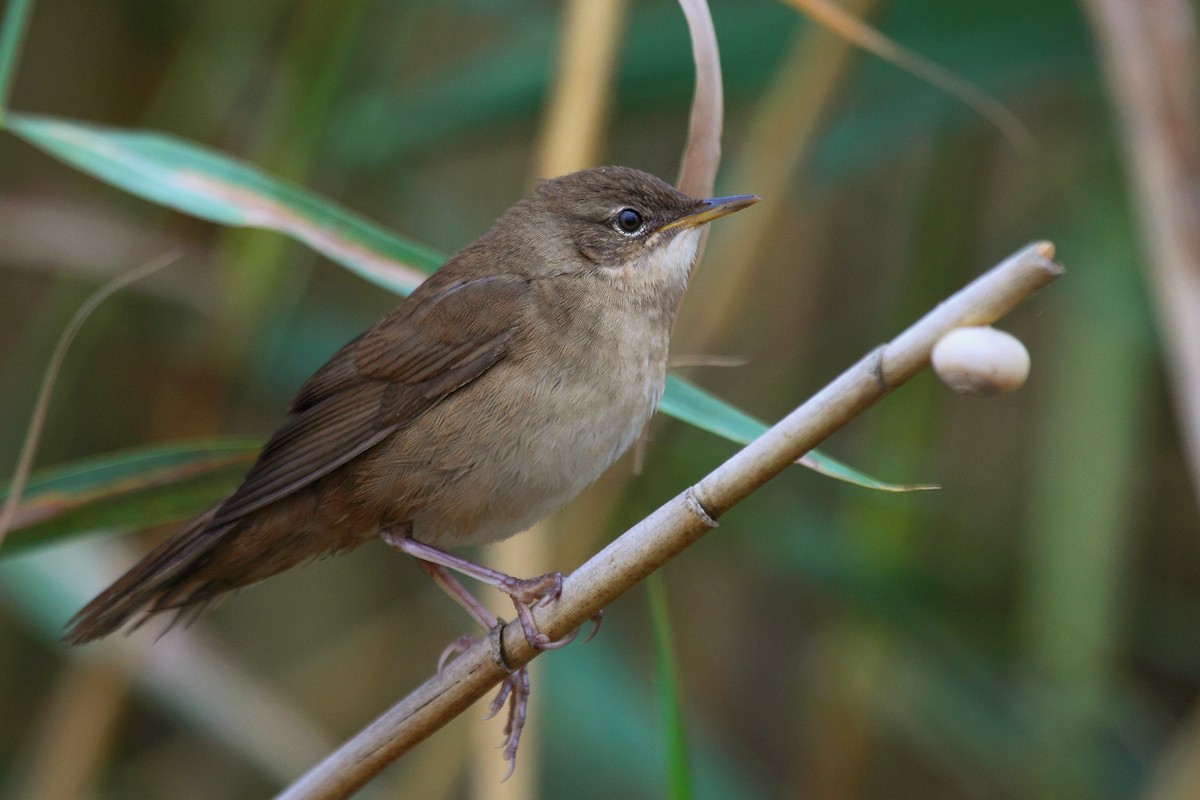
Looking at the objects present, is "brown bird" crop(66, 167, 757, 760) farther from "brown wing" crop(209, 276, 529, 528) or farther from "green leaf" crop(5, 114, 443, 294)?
"green leaf" crop(5, 114, 443, 294)

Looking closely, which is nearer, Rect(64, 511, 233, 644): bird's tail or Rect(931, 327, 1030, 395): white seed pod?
Rect(931, 327, 1030, 395): white seed pod

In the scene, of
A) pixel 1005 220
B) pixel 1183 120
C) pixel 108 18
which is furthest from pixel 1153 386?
pixel 108 18

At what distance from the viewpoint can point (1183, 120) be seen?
2.18 meters

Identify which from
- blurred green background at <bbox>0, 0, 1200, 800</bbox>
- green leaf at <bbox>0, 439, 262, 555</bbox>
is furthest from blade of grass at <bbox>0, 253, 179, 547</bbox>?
blurred green background at <bbox>0, 0, 1200, 800</bbox>

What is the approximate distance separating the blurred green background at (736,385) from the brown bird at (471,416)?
35 cm

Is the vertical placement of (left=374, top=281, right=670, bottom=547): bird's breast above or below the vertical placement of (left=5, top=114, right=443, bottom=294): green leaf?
below

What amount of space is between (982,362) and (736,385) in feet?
10.1

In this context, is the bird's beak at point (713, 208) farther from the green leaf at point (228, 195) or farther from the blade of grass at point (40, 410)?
the blade of grass at point (40, 410)

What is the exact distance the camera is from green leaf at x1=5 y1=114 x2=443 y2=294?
1.91m

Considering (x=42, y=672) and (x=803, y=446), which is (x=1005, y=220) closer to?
(x=803, y=446)

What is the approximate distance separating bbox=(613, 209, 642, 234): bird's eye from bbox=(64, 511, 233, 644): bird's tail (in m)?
0.90

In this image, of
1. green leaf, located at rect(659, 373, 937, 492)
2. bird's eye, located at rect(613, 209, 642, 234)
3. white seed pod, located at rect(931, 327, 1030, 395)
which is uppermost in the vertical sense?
white seed pod, located at rect(931, 327, 1030, 395)

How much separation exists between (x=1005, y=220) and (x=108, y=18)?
2.71 meters

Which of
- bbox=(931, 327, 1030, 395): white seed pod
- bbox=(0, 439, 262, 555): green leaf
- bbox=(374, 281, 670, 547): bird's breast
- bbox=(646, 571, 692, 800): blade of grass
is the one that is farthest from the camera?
bbox=(374, 281, 670, 547): bird's breast
